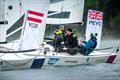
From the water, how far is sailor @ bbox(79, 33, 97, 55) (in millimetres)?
790

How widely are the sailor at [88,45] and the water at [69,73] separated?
0.79 m

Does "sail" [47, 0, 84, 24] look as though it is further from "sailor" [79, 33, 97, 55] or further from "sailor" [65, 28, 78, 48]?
"sailor" [65, 28, 78, 48]

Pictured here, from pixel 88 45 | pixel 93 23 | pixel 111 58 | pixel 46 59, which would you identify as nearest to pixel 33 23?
pixel 46 59

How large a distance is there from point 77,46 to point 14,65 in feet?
11.1

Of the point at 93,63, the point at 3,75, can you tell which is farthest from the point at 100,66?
the point at 3,75

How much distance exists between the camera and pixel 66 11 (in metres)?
31.2

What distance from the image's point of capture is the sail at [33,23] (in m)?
26.5

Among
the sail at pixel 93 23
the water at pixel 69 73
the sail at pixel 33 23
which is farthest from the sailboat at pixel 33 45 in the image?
the sail at pixel 93 23

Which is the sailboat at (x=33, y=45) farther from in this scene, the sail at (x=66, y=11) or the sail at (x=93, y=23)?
the sail at (x=66, y=11)

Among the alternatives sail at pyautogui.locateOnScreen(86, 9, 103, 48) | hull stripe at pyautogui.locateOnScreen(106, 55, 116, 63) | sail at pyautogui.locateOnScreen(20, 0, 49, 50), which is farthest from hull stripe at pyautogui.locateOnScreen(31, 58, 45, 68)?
sail at pyautogui.locateOnScreen(86, 9, 103, 48)

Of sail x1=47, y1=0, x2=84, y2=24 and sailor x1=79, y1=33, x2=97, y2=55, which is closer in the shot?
sailor x1=79, y1=33, x2=97, y2=55

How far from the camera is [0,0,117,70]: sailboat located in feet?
84.5

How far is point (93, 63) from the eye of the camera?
91.2ft

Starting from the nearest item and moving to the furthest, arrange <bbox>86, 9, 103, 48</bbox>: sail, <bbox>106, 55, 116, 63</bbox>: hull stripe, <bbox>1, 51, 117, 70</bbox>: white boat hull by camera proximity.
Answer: <bbox>1, 51, 117, 70</bbox>: white boat hull, <bbox>106, 55, 116, 63</bbox>: hull stripe, <bbox>86, 9, 103, 48</bbox>: sail
